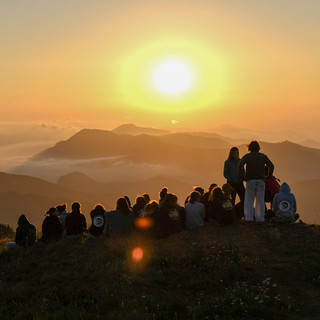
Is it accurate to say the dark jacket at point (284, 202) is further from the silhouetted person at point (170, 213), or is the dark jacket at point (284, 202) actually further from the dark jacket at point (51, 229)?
the dark jacket at point (51, 229)

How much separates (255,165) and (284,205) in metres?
Result: 1.70

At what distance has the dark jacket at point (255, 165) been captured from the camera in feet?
45.3

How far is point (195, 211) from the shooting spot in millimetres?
14469

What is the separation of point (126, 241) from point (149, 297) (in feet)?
14.0

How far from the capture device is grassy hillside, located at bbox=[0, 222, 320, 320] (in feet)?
27.2

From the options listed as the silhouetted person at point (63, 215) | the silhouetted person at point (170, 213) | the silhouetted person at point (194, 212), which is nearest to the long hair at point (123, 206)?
the silhouetted person at point (170, 213)

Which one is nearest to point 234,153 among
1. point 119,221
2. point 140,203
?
point 140,203

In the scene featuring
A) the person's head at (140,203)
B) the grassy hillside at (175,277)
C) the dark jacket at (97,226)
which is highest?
the person's head at (140,203)

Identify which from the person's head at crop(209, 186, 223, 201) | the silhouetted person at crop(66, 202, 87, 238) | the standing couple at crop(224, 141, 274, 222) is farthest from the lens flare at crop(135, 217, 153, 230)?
the standing couple at crop(224, 141, 274, 222)

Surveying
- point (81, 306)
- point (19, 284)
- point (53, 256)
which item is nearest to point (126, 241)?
point (53, 256)

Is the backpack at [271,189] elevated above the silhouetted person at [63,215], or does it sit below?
above

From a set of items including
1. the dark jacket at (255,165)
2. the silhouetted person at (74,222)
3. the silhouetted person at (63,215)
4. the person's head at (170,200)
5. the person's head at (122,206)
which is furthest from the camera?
the silhouetted person at (63,215)

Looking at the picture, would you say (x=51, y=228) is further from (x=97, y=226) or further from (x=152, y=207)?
(x=152, y=207)

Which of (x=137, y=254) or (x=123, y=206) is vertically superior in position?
(x=123, y=206)
